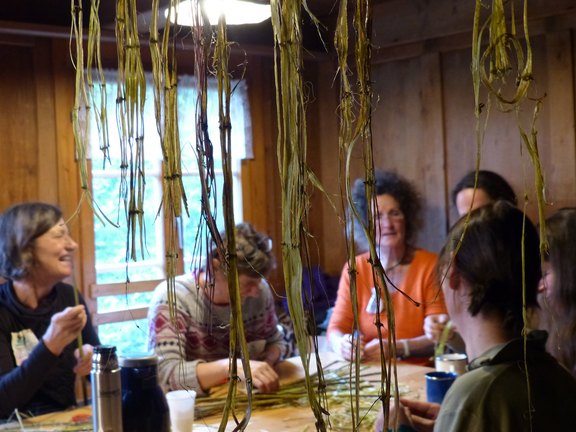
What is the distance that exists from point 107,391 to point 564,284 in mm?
1239

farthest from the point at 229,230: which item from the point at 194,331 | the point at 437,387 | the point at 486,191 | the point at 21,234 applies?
the point at 486,191

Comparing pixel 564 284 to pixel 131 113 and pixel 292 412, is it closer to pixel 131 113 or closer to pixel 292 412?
pixel 292 412

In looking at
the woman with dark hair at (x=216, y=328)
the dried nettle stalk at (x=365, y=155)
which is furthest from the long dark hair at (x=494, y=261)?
the dried nettle stalk at (x=365, y=155)

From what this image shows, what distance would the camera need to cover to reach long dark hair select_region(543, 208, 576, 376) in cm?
208

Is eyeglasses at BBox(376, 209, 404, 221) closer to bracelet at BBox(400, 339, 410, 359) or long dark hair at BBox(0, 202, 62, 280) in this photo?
bracelet at BBox(400, 339, 410, 359)

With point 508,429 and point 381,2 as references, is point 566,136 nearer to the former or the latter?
point 381,2

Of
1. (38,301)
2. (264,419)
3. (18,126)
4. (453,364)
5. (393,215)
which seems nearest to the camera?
(264,419)

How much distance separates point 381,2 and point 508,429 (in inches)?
141

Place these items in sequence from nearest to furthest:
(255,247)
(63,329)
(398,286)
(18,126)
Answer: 1. (63,329)
2. (255,247)
3. (398,286)
4. (18,126)

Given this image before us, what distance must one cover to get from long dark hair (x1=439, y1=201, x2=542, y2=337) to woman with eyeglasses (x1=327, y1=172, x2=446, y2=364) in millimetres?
1366

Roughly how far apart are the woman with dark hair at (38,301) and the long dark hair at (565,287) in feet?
4.80

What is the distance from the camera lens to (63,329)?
98.0 inches

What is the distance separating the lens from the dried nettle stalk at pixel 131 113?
678 millimetres

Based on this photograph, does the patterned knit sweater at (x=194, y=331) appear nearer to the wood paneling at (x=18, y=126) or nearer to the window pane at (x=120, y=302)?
the window pane at (x=120, y=302)
